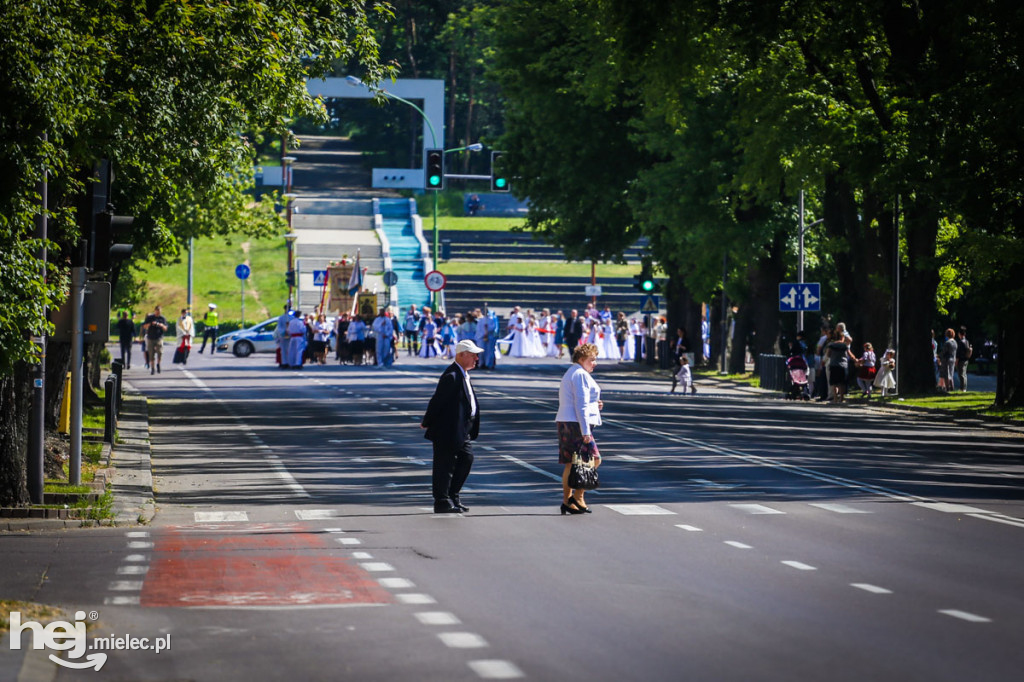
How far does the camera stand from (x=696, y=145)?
45.7 metres

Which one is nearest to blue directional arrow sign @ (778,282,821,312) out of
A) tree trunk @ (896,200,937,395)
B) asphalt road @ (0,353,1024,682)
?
tree trunk @ (896,200,937,395)

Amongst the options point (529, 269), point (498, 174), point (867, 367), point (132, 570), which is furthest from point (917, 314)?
point (529, 269)

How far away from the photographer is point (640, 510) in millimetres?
17016

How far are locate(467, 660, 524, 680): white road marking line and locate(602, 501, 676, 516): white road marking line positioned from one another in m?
7.96

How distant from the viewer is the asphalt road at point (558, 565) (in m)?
8.98

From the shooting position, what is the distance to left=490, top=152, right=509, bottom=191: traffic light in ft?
154

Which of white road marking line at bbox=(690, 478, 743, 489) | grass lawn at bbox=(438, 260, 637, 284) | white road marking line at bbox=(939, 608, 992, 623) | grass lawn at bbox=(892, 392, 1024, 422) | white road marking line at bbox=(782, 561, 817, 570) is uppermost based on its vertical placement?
grass lawn at bbox=(438, 260, 637, 284)

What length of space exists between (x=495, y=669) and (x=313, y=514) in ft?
27.7

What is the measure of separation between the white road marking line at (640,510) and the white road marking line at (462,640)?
7.13 meters

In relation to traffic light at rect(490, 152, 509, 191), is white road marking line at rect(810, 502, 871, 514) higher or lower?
lower

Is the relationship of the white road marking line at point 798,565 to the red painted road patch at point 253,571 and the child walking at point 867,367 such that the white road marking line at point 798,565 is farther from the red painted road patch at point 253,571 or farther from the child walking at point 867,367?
the child walking at point 867,367

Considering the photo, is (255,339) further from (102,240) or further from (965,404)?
(102,240)

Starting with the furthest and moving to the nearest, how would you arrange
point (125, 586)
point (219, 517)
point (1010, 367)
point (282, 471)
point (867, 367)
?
1. point (867, 367)
2. point (1010, 367)
3. point (282, 471)
4. point (219, 517)
5. point (125, 586)

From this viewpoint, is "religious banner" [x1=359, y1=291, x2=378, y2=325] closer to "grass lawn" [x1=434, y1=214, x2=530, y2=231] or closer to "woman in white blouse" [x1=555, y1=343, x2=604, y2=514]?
"grass lawn" [x1=434, y1=214, x2=530, y2=231]
